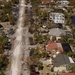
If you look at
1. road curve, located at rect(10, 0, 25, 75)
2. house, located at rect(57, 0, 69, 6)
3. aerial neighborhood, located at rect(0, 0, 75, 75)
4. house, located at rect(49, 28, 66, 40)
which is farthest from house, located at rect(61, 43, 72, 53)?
house, located at rect(57, 0, 69, 6)

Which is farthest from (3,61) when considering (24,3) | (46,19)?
(24,3)

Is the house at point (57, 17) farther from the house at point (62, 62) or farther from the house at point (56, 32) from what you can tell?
the house at point (62, 62)

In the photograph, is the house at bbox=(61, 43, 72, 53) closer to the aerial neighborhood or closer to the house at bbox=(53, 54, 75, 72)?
the aerial neighborhood

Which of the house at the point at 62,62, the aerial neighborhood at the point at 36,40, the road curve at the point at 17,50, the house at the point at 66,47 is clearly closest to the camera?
the house at the point at 62,62

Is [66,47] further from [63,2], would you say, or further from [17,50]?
[63,2]

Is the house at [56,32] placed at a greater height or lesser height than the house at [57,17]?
lesser

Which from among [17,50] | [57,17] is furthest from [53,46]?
[57,17]

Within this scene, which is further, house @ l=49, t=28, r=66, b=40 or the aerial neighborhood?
house @ l=49, t=28, r=66, b=40

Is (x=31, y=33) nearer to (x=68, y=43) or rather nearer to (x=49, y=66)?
(x=68, y=43)

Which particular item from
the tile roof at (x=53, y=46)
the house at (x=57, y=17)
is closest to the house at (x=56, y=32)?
the tile roof at (x=53, y=46)
